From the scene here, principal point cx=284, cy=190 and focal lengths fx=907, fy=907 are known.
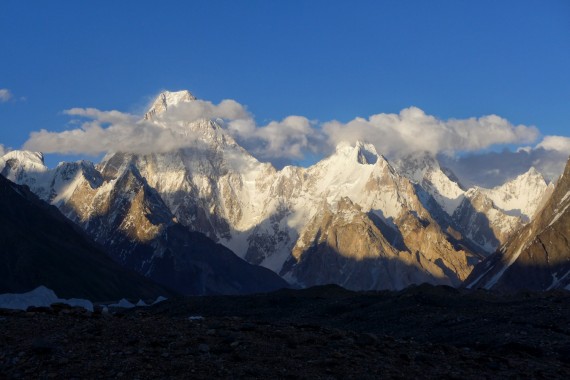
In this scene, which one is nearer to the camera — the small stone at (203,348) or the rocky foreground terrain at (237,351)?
the rocky foreground terrain at (237,351)

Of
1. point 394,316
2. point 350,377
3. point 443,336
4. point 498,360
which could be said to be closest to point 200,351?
point 350,377

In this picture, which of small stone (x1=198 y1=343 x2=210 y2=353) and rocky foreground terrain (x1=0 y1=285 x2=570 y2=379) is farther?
small stone (x1=198 y1=343 x2=210 y2=353)

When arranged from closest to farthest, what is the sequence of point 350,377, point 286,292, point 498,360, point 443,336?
point 350,377 → point 498,360 → point 443,336 → point 286,292

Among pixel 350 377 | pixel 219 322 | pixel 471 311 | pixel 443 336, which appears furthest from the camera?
pixel 471 311

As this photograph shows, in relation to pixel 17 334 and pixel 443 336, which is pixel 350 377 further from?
pixel 443 336

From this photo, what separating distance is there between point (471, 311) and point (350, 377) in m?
35.1

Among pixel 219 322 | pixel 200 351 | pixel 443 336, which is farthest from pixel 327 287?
pixel 200 351

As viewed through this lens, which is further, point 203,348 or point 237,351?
point 237,351

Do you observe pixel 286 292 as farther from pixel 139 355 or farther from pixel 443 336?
pixel 139 355

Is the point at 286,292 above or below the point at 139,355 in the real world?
above

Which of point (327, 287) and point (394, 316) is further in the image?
point (327, 287)

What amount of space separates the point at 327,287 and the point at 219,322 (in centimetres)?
6299

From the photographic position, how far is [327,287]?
99.4 metres

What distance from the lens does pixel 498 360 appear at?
34469 millimetres
